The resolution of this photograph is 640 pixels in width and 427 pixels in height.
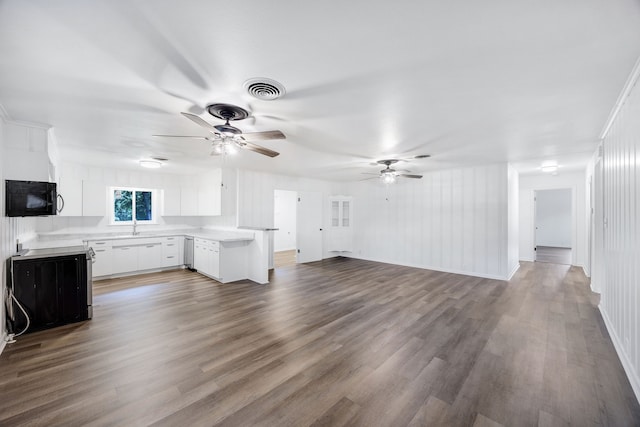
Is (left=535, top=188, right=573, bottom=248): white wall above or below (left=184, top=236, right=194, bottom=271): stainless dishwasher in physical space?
above

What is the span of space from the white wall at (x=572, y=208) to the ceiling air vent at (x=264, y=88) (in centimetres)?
793

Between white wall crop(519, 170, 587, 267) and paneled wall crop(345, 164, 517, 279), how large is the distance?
1.72 metres

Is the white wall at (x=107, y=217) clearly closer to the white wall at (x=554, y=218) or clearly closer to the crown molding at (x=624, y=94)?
the crown molding at (x=624, y=94)

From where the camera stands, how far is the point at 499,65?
188 cm

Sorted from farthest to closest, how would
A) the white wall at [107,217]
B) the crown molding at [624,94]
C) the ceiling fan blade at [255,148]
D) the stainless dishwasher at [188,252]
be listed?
the stainless dishwasher at [188,252] → the white wall at [107,217] → the ceiling fan blade at [255,148] → the crown molding at [624,94]

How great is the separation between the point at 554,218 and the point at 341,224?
8774mm

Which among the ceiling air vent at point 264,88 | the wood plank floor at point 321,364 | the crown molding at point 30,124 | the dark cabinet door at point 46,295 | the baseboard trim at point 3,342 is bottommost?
the wood plank floor at point 321,364

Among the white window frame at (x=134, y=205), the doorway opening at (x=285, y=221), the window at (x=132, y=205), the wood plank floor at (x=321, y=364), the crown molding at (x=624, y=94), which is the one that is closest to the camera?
the wood plank floor at (x=321, y=364)

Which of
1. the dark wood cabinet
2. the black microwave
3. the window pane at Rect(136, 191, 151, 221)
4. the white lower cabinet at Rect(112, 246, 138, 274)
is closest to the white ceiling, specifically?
the black microwave

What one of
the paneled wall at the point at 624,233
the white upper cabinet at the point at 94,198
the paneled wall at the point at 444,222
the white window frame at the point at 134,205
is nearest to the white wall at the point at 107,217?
the white window frame at the point at 134,205

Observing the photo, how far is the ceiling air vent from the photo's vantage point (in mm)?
2074

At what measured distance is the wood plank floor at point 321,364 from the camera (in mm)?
1853

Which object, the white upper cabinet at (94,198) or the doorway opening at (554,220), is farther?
the doorway opening at (554,220)

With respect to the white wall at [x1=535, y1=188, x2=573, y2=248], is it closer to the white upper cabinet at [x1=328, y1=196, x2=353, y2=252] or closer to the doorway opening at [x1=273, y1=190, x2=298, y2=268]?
the white upper cabinet at [x1=328, y1=196, x2=353, y2=252]
